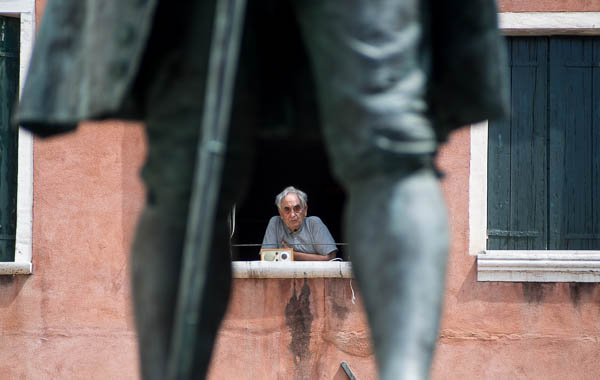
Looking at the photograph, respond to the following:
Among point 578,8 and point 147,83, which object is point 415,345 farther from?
point 578,8

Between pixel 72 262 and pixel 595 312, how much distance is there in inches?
169

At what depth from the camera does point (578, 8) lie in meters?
10.5

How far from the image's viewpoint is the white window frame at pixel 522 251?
406 inches

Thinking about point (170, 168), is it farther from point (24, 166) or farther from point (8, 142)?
point (8, 142)

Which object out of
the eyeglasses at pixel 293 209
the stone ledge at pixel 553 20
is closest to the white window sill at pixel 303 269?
the eyeglasses at pixel 293 209

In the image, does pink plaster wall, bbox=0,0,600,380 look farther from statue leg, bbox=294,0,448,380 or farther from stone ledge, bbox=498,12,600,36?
statue leg, bbox=294,0,448,380

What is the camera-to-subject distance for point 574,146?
10.8m

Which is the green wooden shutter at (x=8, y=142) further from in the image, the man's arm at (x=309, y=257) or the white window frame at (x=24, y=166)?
the man's arm at (x=309, y=257)

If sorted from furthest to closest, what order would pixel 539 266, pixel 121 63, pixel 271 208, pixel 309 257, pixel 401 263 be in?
pixel 271 208 → pixel 309 257 → pixel 539 266 → pixel 121 63 → pixel 401 263

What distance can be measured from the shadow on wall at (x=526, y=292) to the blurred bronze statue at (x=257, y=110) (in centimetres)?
845

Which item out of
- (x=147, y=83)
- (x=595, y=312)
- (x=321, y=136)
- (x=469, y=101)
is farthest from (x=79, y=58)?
(x=595, y=312)

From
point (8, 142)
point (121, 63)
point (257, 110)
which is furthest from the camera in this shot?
point (8, 142)

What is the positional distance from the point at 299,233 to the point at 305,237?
0.06 m

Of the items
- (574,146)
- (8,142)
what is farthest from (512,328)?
(8,142)
